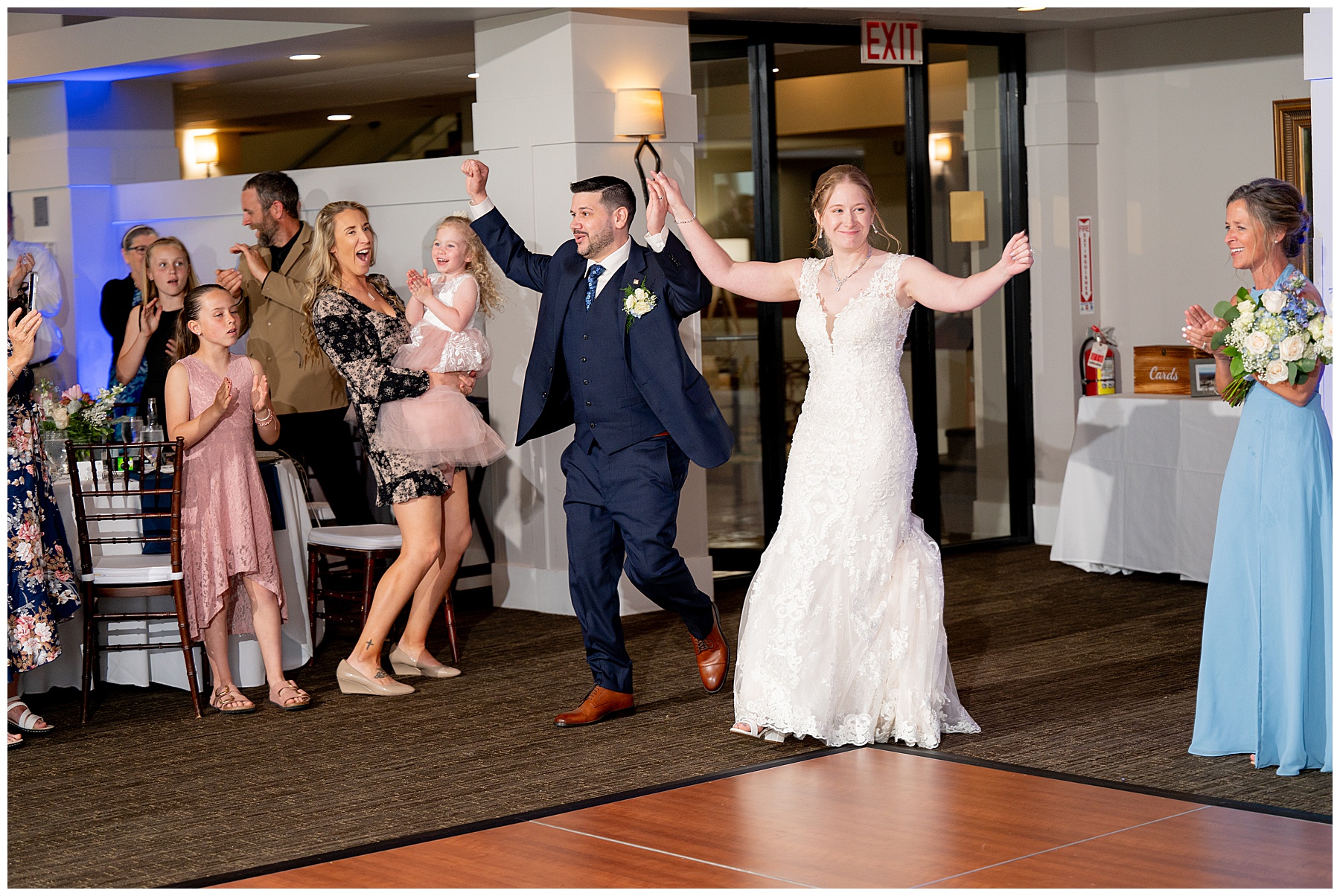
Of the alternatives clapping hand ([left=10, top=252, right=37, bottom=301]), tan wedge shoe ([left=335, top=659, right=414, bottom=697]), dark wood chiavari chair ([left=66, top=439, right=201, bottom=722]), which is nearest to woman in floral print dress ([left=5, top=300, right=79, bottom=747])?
dark wood chiavari chair ([left=66, top=439, right=201, bottom=722])

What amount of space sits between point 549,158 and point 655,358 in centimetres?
227

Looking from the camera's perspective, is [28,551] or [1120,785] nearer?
[1120,785]

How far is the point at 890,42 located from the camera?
8336mm

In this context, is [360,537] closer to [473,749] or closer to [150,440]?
[150,440]

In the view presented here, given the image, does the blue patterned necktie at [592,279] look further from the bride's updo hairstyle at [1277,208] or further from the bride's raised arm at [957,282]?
the bride's updo hairstyle at [1277,208]

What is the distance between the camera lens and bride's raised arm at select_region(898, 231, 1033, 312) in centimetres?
436

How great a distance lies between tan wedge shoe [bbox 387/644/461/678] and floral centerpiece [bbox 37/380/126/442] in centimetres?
132

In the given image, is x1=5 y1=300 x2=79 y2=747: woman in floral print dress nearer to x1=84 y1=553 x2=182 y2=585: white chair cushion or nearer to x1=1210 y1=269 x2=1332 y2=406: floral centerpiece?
x1=84 y1=553 x2=182 y2=585: white chair cushion

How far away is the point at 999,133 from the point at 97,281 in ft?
16.7

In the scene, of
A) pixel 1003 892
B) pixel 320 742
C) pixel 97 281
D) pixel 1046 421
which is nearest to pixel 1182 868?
pixel 1003 892

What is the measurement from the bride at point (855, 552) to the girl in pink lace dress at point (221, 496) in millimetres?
1702

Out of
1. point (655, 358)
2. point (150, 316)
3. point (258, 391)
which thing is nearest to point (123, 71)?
point (150, 316)

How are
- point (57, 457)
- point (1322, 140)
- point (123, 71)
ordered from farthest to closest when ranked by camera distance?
point (123, 71) < point (57, 457) < point (1322, 140)

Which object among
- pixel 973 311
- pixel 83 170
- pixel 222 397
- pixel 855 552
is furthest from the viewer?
pixel 83 170
